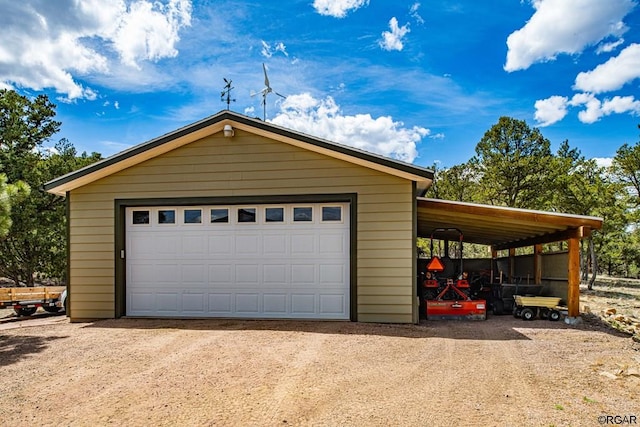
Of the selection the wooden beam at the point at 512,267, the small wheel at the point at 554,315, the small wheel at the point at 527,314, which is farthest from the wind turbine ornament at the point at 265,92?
the wooden beam at the point at 512,267

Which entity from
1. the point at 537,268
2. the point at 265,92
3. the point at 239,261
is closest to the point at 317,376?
the point at 239,261

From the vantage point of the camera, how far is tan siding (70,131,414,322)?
7.87 m

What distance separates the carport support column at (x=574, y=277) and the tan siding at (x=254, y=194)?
315cm

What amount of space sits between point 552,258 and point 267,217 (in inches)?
275

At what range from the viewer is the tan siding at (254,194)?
7867mm

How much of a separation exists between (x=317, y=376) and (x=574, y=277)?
5.95 metres

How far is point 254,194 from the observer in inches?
328

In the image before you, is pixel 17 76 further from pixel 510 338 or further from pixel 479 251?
pixel 479 251

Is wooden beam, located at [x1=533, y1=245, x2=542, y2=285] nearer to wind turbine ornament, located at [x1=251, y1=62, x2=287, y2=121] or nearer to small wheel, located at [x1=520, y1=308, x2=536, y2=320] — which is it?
small wheel, located at [x1=520, y1=308, x2=536, y2=320]

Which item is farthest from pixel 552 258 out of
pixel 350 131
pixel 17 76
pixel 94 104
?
pixel 17 76

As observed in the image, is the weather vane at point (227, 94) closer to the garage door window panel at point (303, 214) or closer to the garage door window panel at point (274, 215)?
the garage door window panel at point (274, 215)

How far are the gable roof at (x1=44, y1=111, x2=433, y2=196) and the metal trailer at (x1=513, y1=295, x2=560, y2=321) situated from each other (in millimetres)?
3173

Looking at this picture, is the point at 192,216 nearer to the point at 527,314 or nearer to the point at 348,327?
the point at 348,327

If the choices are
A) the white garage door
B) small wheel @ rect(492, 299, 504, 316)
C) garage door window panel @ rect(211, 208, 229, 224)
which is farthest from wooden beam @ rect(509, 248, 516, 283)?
garage door window panel @ rect(211, 208, 229, 224)
